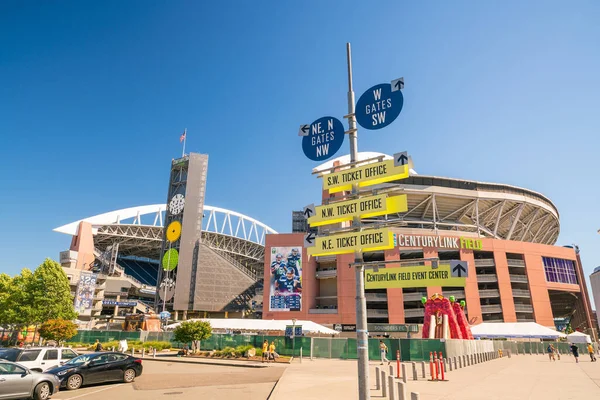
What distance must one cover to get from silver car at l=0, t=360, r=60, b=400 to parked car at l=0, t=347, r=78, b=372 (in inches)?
193

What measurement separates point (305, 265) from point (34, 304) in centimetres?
4094

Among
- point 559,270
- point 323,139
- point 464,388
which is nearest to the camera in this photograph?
point 323,139

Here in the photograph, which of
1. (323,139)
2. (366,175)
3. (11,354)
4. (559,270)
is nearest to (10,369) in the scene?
(11,354)

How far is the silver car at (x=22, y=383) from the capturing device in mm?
12172

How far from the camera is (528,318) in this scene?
6719 cm

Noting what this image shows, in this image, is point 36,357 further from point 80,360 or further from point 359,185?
point 359,185

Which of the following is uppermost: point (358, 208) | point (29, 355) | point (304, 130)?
point (304, 130)

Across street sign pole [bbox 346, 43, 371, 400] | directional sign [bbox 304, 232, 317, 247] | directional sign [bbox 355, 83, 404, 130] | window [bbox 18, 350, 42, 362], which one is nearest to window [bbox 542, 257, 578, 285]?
street sign pole [bbox 346, 43, 371, 400]

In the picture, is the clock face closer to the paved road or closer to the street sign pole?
the paved road

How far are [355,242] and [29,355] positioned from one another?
17.6m

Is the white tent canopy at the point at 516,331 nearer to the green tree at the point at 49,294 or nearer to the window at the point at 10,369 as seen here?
the window at the point at 10,369

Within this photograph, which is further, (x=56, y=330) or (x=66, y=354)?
(x=56, y=330)

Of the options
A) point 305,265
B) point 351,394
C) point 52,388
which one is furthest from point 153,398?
point 305,265

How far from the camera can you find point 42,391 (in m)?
13.0
